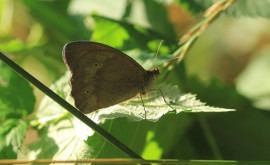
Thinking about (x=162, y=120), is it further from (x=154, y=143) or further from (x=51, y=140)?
(x=51, y=140)

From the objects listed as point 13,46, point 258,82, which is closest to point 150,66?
point 13,46

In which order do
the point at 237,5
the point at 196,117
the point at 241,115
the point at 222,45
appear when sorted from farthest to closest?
the point at 222,45, the point at 241,115, the point at 196,117, the point at 237,5

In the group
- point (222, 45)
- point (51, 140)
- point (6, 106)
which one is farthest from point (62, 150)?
point (222, 45)

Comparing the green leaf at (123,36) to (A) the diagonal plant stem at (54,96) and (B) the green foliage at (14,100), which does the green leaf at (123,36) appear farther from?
(A) the diagonal plant stem at (54,96)

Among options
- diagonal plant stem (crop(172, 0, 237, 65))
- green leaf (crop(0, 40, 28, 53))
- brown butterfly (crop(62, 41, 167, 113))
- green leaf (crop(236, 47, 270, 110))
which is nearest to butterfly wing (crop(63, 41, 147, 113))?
brown butterfly (crop(62, 41, 167, 113))

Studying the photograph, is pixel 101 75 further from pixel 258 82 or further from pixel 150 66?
pixel 258 82

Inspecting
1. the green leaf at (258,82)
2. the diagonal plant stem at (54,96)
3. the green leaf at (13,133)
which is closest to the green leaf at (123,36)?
the green leaf at (13,133)
